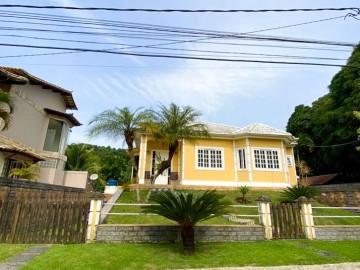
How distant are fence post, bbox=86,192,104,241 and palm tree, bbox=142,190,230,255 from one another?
2001mm

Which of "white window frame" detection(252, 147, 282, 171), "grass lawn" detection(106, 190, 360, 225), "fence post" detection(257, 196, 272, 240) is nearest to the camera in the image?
"fence post" detection(257, 196, 272, 240)

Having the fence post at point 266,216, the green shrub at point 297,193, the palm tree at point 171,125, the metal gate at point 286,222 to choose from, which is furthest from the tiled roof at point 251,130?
the fence post at point 266,216

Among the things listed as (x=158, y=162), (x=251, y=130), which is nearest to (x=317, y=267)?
(x=251, y=130)

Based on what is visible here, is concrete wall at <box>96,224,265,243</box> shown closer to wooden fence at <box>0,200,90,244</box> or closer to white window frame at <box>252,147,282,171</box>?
wooden fence at <box>0,200,90,244</box>

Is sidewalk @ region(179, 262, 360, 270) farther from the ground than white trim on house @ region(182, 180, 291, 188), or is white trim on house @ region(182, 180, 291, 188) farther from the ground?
white trim on house @ region(182, 180, 291, 188)

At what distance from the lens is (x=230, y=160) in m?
18.8

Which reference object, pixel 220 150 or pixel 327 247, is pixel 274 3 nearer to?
pixel 327 247

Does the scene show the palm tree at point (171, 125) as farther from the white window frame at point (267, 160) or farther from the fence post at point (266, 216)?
the fence post at point (266, 216)

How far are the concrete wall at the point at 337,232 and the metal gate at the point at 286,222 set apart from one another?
612 mm

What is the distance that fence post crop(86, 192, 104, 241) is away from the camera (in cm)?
700

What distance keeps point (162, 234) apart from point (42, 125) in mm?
14399

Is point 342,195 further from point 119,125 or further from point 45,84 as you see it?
point 45,84

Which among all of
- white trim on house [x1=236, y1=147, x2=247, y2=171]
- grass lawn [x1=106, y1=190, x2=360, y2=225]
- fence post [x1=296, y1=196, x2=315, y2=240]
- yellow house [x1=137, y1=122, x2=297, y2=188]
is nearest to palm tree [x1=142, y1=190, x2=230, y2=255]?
grass lawn [x1=106, y1=190, x2=360, y2=225]

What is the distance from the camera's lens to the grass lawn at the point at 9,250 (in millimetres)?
5527
